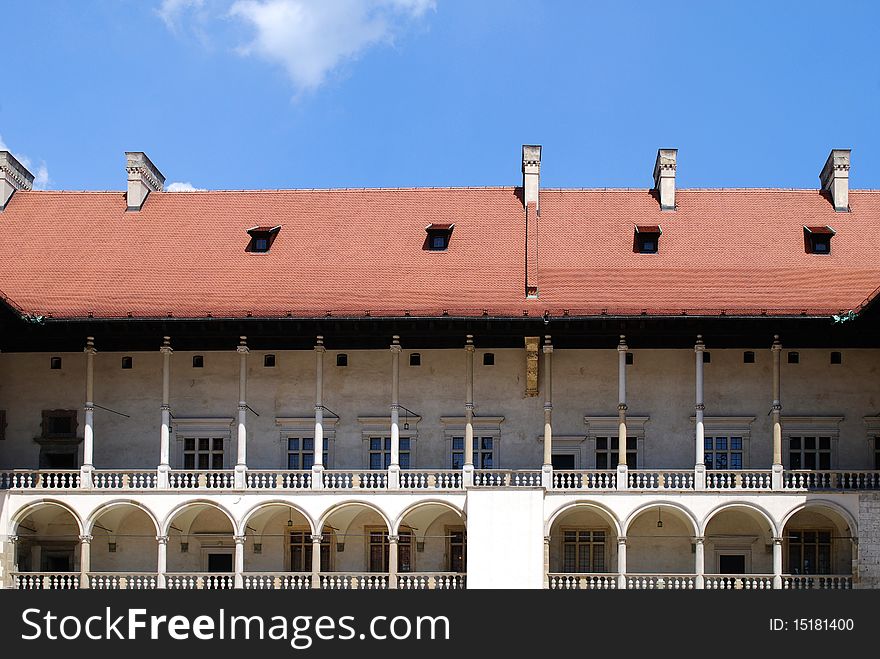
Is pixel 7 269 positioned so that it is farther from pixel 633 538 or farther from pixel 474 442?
pixel 633 538

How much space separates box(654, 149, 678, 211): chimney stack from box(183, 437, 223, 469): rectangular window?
12799mm

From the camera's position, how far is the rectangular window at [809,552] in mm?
40094

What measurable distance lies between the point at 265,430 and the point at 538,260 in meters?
7.69

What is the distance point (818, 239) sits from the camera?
4241 centimetres

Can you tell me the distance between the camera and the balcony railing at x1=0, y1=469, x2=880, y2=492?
38906mm

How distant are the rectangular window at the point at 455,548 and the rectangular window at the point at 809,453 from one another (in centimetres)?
787

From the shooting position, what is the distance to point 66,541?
135 feet

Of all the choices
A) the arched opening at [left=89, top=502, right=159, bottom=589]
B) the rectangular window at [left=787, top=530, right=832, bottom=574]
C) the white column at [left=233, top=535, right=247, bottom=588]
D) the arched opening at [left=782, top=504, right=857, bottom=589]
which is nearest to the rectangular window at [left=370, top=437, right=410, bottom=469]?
the white column at [left=233, top=535, right=247, bottom=588]

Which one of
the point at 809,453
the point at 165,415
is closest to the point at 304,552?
the point at 165,415

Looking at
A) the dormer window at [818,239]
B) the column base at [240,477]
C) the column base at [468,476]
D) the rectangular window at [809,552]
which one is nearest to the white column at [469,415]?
the column base at [468,476]

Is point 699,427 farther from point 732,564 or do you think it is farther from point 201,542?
point 201,542

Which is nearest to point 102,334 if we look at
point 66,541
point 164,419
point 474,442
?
point 164,419

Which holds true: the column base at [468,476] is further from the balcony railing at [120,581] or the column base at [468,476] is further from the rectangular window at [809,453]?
the rectangular window at [809,453]

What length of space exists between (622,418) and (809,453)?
472cm
